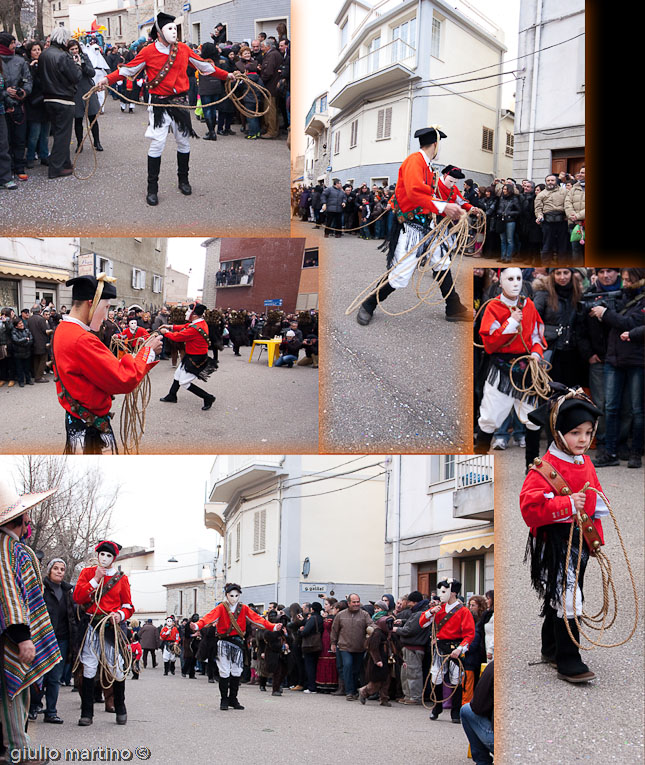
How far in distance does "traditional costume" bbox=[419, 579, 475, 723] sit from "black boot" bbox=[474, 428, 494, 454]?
1122 mm

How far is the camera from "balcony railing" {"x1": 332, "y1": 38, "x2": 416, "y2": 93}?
542 cm

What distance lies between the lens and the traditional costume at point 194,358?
16.9ft

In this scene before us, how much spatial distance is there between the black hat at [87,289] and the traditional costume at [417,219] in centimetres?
154

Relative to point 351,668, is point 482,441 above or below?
Result: above

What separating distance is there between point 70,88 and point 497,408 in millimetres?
3532

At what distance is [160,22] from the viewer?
218 inches

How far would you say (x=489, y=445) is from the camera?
500 centimetres

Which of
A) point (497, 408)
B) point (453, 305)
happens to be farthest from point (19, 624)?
point (453, 305)

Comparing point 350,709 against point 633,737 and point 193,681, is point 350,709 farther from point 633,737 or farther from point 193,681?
point 633,737

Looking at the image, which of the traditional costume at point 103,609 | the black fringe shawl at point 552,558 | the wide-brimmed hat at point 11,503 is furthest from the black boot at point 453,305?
the wide-brimmed hat at point 11,503

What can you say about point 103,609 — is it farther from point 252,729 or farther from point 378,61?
point 378,61

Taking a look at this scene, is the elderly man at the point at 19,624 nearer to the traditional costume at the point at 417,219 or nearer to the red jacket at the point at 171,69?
the traditional costume at the point at 417,219

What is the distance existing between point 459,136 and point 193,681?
3.61m

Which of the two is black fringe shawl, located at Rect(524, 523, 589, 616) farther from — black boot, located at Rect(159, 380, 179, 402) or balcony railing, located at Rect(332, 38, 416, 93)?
balcony railing, located at Rect(332, 38, 416, 93)
